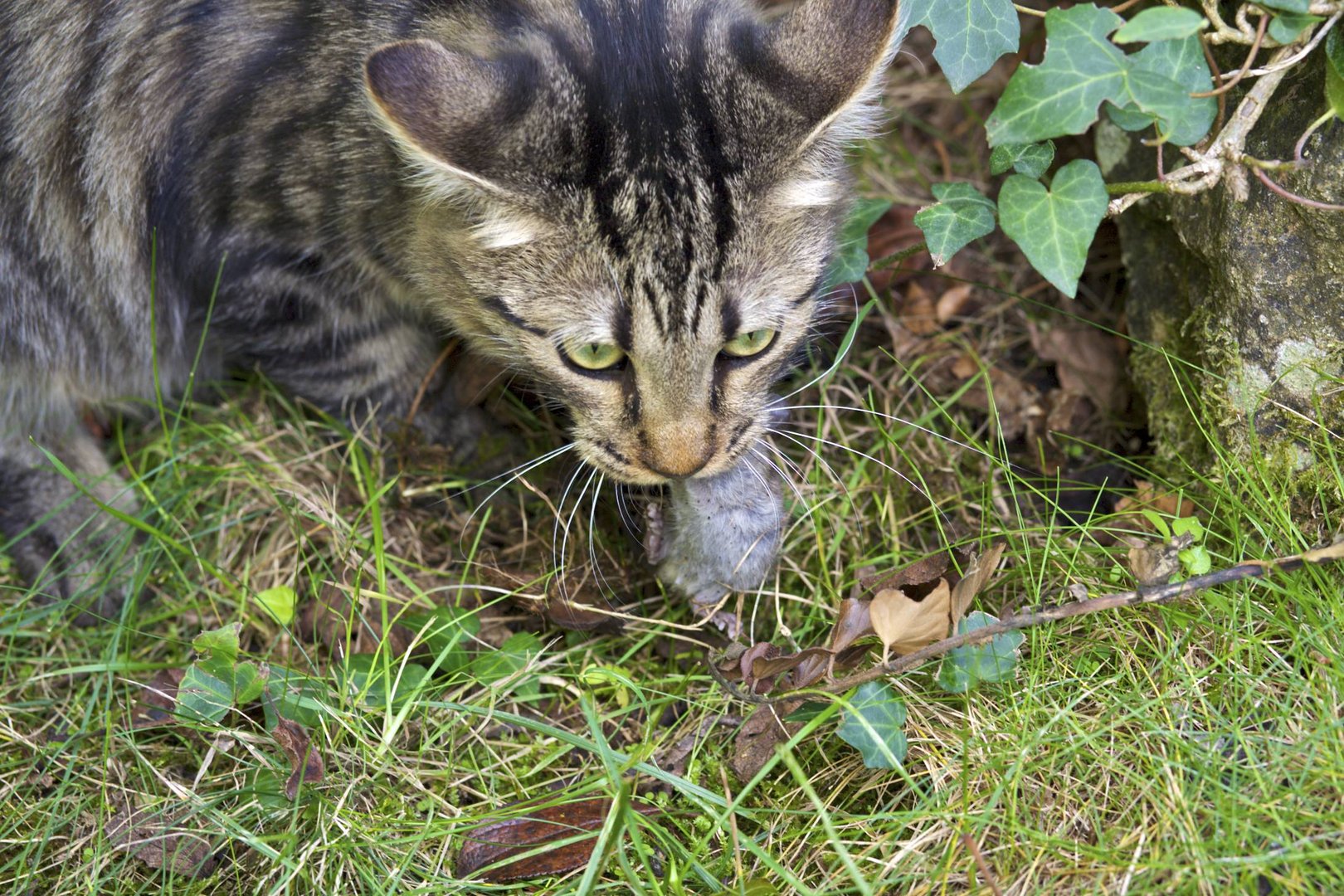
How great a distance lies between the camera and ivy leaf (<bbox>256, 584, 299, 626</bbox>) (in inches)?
86.1

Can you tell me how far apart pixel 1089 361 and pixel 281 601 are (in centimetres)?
187

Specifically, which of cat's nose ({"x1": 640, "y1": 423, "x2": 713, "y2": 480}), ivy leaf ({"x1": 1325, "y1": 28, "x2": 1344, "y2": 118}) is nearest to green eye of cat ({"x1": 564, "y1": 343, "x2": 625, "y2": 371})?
cat's nose ({"x1": 640, "y1": 423, "x2": 713, "y2": 480})

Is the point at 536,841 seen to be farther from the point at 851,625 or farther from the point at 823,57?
the point at 823,57

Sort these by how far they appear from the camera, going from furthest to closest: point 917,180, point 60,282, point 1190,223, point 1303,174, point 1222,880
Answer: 1. point 917,180
2. point 60,282
3. point 1190,223
4. point 1303,174
5. point 1222,880

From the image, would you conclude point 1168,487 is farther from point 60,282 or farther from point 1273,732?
point 60,282

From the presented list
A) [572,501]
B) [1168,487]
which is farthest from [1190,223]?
[572,501]

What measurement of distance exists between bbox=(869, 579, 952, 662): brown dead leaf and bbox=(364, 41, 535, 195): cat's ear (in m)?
0.92

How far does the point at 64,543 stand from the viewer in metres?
2.33

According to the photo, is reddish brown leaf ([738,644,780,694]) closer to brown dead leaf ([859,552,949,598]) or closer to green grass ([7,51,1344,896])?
green grass ([7,51,1344,896])

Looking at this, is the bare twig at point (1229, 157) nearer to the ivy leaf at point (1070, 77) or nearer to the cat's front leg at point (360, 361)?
the ivy leaf at point (1070, 77)

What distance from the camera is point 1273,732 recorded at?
1.65 m

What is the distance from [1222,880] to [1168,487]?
0.83 m

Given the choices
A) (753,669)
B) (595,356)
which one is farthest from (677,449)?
(753,669)

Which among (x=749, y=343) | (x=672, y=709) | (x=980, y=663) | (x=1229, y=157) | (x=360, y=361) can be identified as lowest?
(x=672, y=709)
